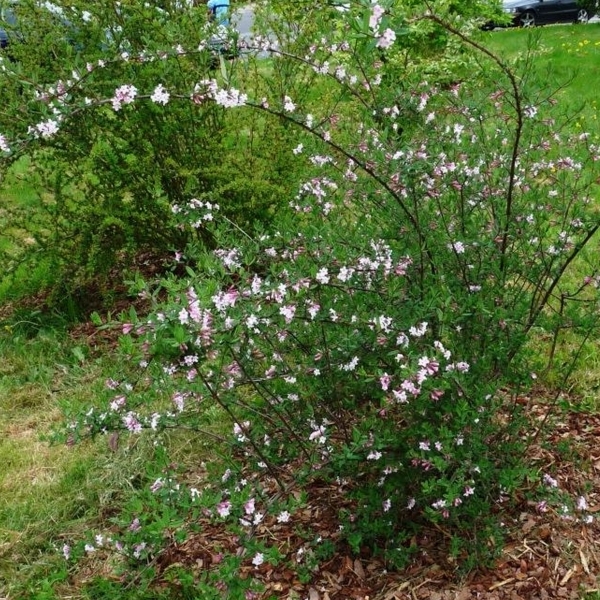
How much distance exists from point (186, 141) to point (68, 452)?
7.36ft

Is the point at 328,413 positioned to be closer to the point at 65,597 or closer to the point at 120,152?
the point at 65,597

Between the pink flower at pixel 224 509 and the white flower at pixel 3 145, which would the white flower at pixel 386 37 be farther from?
the pink flower at pixel 224 509

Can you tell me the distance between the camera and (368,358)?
231cm

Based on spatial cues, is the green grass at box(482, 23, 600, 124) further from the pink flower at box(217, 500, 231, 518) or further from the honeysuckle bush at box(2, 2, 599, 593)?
the pink flower at box(217, 500, 231, 518)

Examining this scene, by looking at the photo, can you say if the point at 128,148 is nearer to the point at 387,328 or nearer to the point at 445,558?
the point at 387,328

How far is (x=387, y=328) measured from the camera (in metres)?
2.22

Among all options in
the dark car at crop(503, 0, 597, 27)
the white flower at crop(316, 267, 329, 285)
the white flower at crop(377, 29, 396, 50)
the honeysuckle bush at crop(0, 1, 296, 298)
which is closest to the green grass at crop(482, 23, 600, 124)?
the honeysuckle bush at crop(0, 1, 296, 298)

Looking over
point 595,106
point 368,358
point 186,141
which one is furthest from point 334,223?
point 595,106

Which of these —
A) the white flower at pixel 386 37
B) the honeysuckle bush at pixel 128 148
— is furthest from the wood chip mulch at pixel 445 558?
the honeysuckle bush at pixel 128 148

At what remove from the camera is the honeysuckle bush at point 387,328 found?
2.17m

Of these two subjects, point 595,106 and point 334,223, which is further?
point 595,106

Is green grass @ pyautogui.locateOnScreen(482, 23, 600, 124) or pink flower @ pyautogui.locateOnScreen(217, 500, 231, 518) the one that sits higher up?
green grass @ pyautogui.locateOnScreen(482, 23, 600, 124)

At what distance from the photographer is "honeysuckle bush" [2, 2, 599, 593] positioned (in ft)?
7.13

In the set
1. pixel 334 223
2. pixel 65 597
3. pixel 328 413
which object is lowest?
pixel 65 597
